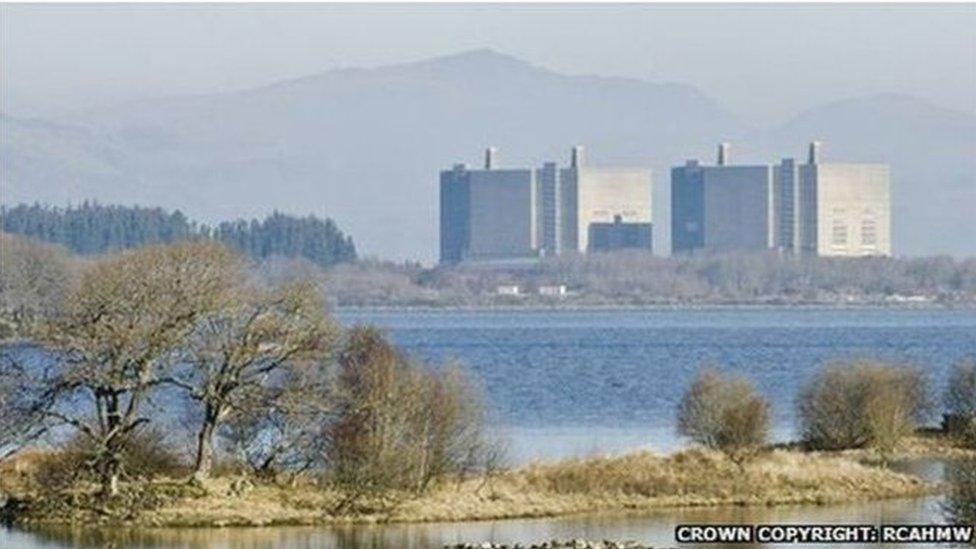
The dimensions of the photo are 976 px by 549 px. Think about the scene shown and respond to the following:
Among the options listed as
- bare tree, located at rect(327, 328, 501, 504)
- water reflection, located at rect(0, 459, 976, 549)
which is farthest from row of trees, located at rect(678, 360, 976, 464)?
bare tree, located at rect(327, 328, 501, 504)

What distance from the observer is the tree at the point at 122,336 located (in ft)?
133

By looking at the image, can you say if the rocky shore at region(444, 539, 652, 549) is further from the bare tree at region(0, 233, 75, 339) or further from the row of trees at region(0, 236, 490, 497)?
the bare tree at region(0, 233, 75, 339)

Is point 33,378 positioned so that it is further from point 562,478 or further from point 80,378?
point 562,478

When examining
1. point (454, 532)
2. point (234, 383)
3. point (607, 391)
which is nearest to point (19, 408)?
point (234, 383)

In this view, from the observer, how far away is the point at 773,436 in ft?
178

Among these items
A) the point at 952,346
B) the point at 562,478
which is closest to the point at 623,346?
the point at 952,346

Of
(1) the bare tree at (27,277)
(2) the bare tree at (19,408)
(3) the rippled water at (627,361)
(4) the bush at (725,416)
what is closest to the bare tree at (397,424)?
(2) the bare tree at (19,408)

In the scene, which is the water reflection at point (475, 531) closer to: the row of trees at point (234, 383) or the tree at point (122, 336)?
the row of trees at point (234, 383)

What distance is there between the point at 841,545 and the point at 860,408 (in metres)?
16.8

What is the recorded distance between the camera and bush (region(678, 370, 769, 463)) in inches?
1811

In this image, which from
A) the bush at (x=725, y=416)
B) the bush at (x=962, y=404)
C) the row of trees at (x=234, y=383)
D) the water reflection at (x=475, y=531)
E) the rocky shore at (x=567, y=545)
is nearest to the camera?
the rocky shore at (x=567, y=545)

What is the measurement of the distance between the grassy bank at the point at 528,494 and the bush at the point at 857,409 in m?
5.41

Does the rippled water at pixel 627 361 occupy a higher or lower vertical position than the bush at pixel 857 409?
→ lower

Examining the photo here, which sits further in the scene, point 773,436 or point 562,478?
point 773,436
